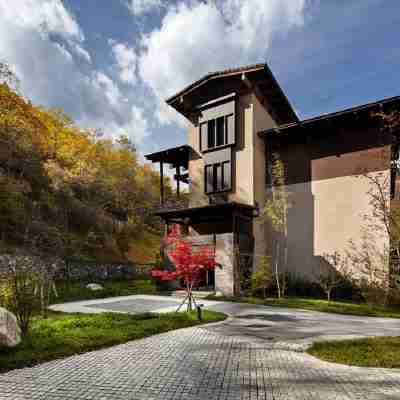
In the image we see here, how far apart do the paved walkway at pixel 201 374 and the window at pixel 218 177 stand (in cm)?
1070

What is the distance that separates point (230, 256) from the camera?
13891mm

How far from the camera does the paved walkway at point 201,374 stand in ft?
12.4

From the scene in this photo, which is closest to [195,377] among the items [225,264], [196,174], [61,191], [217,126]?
[225,264]

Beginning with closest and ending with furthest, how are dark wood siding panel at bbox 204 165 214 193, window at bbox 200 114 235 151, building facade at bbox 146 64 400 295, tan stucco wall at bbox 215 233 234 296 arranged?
tan stucco wall at bbox 215 233 234 296 → building facade at bbox 146 64 400 295 → window at bbox 200 114 235 151 → dark wood siding panel at bbox 204 165 214 193

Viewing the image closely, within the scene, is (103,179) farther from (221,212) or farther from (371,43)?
(371,43)

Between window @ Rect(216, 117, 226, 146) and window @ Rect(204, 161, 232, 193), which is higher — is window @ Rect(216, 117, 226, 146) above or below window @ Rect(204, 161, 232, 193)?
above

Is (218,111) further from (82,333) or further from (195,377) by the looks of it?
(195,377)

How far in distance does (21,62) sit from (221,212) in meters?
15.8

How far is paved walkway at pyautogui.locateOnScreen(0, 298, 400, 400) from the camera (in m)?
3.79

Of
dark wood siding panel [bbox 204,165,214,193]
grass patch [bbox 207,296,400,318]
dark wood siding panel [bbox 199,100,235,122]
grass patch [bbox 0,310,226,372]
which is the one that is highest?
dark wood siding panel [bbox 199,100,235,122]

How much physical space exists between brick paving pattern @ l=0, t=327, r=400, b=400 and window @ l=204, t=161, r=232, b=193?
38.1 feet

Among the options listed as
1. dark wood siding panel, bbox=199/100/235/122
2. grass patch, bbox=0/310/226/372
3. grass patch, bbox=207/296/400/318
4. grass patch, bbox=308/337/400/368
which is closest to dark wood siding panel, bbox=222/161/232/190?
dark wood siding panel, bbox=199/100/235/122

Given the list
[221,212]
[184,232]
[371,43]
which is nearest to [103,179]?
[184,232]

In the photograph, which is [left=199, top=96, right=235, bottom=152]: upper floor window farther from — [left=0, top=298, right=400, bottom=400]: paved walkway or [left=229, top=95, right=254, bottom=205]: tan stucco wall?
[left=0, top=298, right=400, bottom=400]: paved walkway
